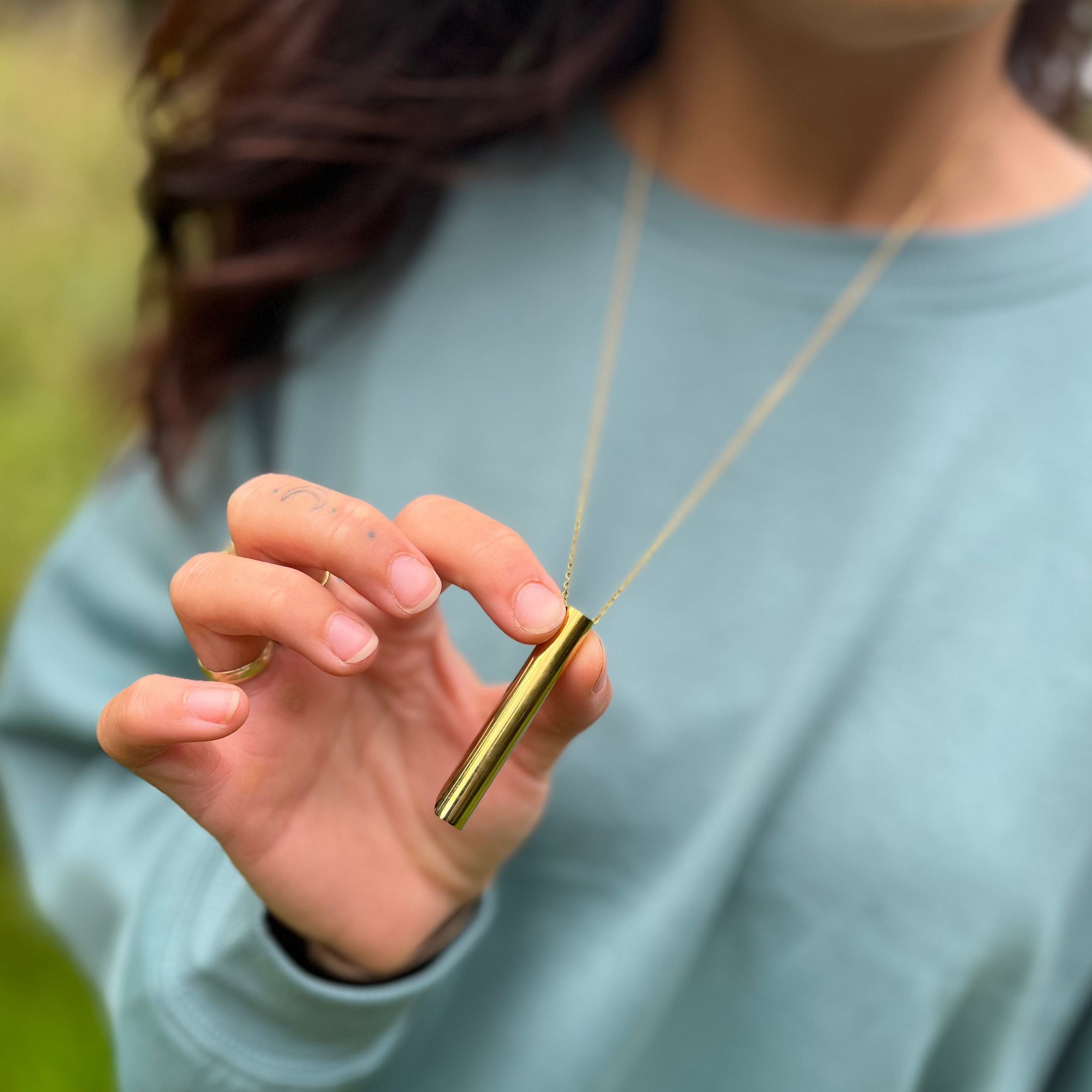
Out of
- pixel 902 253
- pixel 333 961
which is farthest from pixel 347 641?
pixel 902 253

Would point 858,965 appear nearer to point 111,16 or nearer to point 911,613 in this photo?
point 911,613

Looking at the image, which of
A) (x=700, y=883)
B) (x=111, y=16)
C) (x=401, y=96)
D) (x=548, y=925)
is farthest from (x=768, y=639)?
(x=111, y=16)

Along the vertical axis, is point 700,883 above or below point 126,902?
above

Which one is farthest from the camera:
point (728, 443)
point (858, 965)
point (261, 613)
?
point (728, 443)

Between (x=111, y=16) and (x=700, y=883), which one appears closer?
(x=700, y=883)

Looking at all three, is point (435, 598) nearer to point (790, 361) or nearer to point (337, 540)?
point (337, 540)

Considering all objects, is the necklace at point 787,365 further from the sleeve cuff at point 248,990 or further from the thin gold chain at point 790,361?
the sleeve cuff at point 248,990

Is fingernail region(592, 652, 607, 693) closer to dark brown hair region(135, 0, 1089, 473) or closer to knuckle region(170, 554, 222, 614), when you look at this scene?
knuckle region(170, 554, 222, 614)

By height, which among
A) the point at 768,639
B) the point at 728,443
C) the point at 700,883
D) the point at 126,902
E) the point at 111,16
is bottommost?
the point at 111,16

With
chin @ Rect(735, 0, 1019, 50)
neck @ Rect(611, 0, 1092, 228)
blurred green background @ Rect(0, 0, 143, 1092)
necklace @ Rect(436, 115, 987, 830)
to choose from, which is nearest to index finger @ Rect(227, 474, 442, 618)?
necklace @ Rect(436, 115, 987, 830)
